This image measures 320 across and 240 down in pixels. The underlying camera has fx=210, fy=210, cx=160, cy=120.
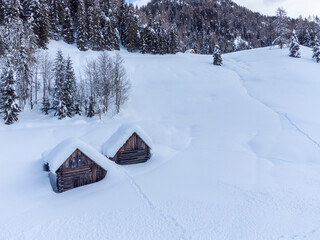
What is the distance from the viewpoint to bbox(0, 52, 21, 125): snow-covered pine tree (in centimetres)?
2788

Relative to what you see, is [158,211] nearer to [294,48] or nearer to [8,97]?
[8,97]

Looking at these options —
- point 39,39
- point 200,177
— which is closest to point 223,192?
point 200,177

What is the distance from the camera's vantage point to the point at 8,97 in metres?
28.3

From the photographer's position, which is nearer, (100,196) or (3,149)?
(100,196)

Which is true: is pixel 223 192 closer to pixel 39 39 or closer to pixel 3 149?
pixel 3 149

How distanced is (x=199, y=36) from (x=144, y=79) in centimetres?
8722

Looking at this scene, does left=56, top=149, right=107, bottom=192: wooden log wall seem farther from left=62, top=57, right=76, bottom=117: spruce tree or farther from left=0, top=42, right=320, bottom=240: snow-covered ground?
left=62, top=57, right=76, bottom=117: spruce tree

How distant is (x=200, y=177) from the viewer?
620 inches

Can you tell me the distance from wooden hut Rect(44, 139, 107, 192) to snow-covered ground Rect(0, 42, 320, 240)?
0.66m

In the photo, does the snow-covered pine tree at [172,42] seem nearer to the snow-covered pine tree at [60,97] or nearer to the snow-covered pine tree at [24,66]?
the snow-covered pine tree at [60,97]

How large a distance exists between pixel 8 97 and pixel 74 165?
2013cm

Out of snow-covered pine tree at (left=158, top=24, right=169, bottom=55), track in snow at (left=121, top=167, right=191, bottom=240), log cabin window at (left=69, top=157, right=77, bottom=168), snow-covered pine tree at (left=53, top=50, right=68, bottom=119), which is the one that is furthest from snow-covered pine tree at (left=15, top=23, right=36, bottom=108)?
snow-covered pine tree at (left=158, top=24, right=169, bottom=55)

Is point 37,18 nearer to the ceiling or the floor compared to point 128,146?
nearer to the ceiling

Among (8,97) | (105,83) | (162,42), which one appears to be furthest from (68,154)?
(162,42)
